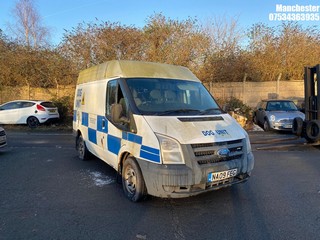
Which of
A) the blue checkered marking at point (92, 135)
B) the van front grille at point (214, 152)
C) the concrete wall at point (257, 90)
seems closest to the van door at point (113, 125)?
the blue checkered marking at point (92, 135)

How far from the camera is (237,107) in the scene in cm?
1590

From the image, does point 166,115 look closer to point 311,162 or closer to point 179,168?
point 179,168

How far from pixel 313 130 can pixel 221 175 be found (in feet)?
20.9

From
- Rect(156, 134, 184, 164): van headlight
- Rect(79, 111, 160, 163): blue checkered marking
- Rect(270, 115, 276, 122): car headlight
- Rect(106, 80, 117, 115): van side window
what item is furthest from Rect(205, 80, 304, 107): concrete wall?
Rect(156, 134, 184, 164): van headlight

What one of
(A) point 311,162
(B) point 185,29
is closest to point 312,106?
(A) point 311,162

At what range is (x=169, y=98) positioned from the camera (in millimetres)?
4719

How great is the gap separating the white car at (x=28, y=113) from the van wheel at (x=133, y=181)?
434 inches

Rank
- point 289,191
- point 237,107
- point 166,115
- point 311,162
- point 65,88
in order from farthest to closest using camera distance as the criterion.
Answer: point 65,88, point 237,107, point 311,162, point 289,191, point 166,115

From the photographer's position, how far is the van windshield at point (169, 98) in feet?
14.4

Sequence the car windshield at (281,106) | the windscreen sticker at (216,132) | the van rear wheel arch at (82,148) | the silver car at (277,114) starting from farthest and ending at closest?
1. the car windshield at (281,106)
2. the silver car at (277,114)
3. the van rear wheel arch at (82,148)
4. the windscreen sticker at (216,132)

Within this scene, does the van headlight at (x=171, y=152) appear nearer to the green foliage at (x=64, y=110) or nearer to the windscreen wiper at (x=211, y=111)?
the windscreen wiper at (x=211, y=111)

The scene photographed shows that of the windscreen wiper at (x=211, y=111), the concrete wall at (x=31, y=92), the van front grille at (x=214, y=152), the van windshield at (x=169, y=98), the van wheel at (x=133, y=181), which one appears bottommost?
the van wheel at (x=133, y=181)

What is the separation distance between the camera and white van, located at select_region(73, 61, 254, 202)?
3.72m

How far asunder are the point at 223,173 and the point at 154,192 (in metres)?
1.01
